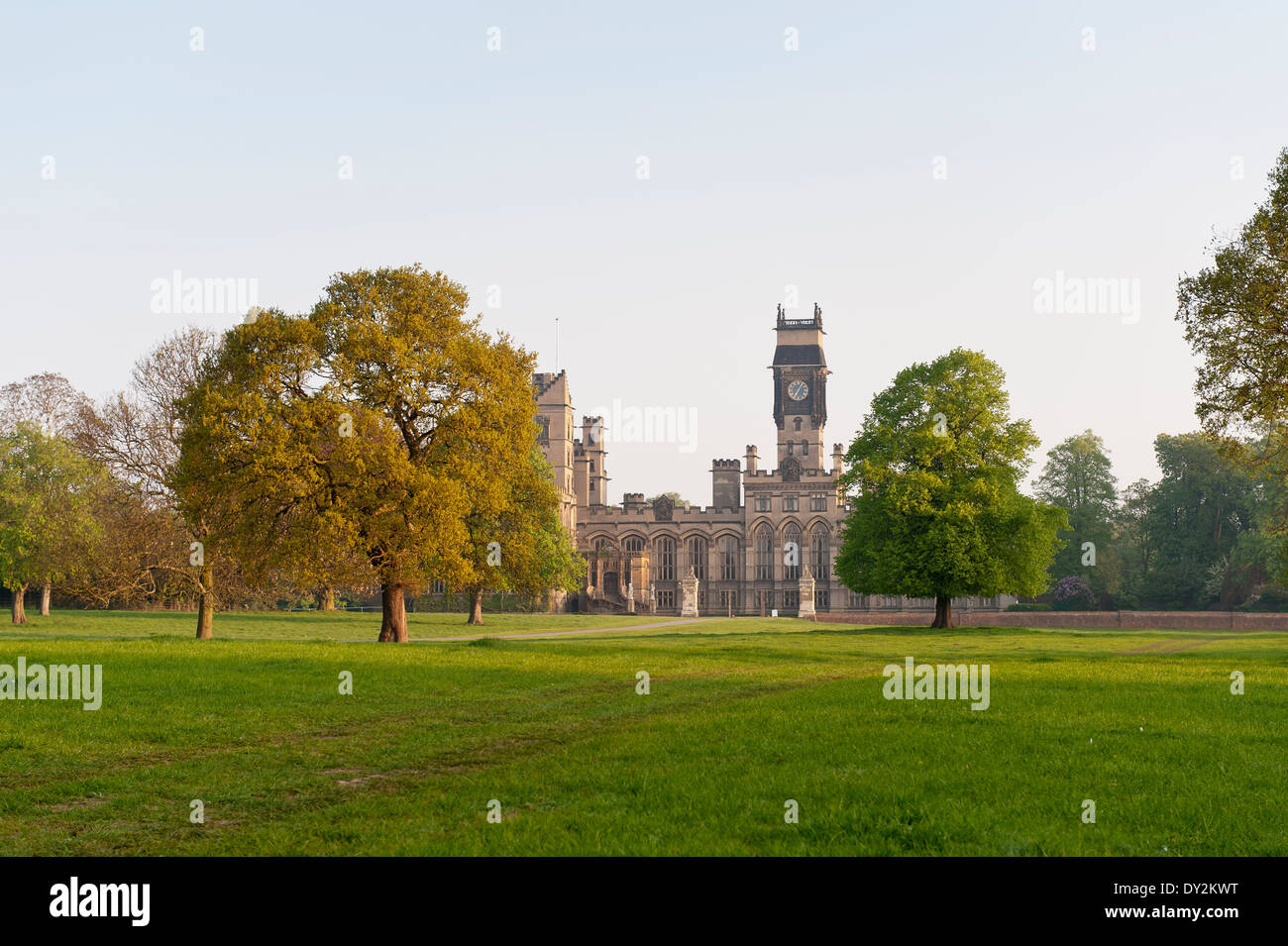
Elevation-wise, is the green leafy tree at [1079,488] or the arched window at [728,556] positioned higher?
the green leafy tree at [1079,488]

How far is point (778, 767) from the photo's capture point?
31.4ft

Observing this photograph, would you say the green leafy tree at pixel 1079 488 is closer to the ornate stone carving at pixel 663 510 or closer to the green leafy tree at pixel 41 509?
the ornate stone carving at pixel 663 510

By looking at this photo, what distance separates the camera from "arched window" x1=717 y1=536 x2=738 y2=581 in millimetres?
95250

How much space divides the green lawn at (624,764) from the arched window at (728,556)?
75027mm

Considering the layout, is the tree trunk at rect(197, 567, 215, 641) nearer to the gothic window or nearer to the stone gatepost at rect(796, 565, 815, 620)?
the stone gatepost at rect(796, 565, 815, 620)

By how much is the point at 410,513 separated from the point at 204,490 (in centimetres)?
557

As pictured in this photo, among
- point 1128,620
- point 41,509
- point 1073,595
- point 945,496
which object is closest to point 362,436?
point 945,496

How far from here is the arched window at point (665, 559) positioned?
95438 mm

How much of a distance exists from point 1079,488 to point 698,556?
32823 millimetres

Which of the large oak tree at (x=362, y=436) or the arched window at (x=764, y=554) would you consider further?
the arched window at (x=764, y=554)

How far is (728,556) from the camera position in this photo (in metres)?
95.7

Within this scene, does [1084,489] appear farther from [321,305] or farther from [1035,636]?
[321,305]

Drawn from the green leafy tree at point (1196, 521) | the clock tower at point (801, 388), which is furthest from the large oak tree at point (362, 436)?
the clock tower at point (801, 388)
